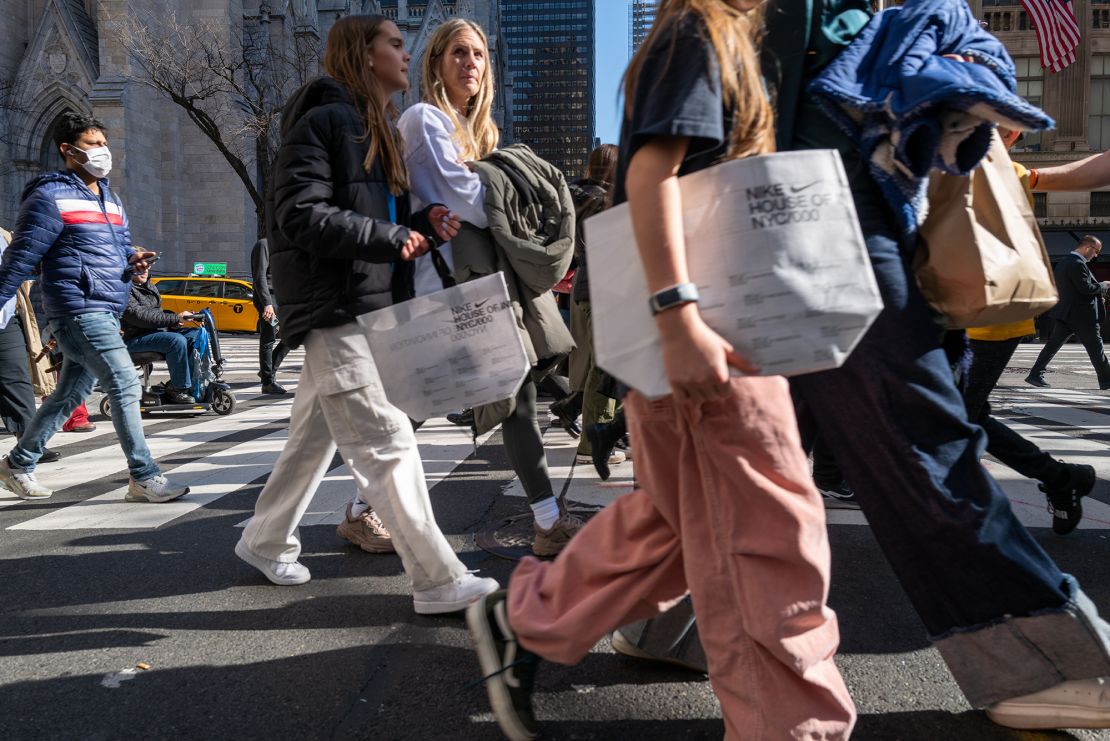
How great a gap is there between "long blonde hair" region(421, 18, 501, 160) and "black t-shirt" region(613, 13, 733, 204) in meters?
1.89

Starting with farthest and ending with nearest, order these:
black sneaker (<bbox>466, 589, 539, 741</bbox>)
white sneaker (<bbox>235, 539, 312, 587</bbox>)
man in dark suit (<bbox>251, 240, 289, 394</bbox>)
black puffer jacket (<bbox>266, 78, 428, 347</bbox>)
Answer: man in dark suit (<bbox>251, 240, 289, 394</bbox>) → white sneaker (<bbox>235, 539, 312, 587</bbox>) → black puffer jacket (<bbox>266, 78, 428, 347</bbox>) → black sneaker (<bbox>466, 589, 539, 741</bbox>)

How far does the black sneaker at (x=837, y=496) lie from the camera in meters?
4.55

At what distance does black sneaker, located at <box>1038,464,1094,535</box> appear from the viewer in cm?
→ 380

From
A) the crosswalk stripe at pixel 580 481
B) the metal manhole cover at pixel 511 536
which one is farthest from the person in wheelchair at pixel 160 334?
the metal manhole cover at pixel 511 536

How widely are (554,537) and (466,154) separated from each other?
1638mm

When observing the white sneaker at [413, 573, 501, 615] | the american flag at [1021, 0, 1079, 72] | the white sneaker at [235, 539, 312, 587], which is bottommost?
the white sneaker at [235, 539, 312, 587]

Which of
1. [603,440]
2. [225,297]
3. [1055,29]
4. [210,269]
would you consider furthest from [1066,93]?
[603,440]

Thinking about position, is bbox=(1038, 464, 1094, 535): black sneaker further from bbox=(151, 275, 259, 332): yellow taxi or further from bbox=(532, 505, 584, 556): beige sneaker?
bbox=(151, 275, 259, 332): yellow taxi

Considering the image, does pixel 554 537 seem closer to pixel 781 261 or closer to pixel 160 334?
pixel 781 261

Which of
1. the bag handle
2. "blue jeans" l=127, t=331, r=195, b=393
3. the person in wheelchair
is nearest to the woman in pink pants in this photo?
the bag handle

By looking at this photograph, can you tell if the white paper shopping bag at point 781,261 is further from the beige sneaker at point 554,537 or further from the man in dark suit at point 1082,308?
the man in dark suit at point 1082,308

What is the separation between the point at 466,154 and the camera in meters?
3.63

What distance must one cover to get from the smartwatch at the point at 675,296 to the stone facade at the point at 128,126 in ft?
106

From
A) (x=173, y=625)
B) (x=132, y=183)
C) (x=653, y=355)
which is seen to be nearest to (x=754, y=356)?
(x=653, y=355)
